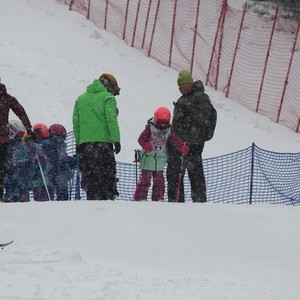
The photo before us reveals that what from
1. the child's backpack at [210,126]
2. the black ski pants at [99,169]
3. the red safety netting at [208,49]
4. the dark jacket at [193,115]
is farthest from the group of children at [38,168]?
the red safety netting at [208,49]

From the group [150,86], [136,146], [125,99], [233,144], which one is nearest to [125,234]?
[136,146]

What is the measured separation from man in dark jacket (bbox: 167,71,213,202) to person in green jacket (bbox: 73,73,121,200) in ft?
3.25

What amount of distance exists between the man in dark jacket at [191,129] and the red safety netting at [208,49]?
395 inches

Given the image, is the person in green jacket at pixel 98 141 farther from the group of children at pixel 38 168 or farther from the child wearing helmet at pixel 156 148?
the group of children at pixel 38 168

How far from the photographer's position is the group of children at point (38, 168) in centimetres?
954

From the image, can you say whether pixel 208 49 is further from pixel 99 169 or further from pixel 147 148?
pixel 99 169

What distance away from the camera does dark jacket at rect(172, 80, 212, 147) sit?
9.11m

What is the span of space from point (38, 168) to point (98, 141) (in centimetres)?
155

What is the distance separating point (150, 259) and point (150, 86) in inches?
536

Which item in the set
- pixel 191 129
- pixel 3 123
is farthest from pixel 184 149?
pixel 3 123

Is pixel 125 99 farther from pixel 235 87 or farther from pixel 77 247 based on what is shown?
pixel 77 247

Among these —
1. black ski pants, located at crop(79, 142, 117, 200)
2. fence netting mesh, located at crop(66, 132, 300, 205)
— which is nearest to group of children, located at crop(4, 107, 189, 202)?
fence netting mesh, located at crop(66, 132, 300, 205)

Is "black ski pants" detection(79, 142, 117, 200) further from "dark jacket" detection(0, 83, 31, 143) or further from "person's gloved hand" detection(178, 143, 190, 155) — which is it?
"person's gloved hand" detection(178, 143, 190, 155)

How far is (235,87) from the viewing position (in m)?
20.8
